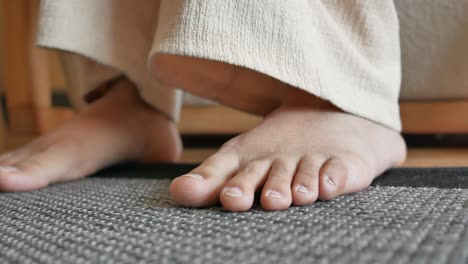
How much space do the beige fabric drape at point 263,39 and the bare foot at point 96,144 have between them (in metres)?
0.03

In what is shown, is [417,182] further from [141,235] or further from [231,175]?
[141,235]

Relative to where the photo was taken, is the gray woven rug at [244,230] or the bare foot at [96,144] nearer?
the gray woven rug at [244,230]

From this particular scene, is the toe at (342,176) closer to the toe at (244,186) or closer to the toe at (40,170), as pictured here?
the toe at (244,186)

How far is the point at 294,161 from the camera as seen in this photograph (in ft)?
1.55

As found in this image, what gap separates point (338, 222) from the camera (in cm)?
35

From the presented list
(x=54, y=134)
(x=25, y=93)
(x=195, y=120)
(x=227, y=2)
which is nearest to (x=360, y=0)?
(x=227, y=2)

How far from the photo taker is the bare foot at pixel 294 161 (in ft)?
1.38

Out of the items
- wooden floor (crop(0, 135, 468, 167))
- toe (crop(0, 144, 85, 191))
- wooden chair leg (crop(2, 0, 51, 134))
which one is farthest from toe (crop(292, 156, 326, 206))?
wooden chair leg (crop(2, 0, 51, 134))

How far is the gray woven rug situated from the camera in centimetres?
29

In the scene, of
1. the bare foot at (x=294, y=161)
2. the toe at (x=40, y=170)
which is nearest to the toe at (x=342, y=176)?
the bare foot at (x=294, y=161)

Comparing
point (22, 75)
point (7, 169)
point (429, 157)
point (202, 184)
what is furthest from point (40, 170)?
point (22, 75)

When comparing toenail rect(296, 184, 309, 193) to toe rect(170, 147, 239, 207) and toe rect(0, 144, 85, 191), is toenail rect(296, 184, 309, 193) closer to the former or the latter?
toe rect(170, 147, 239, 207)

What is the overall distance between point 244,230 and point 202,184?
0.09m

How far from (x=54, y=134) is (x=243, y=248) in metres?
0.47
